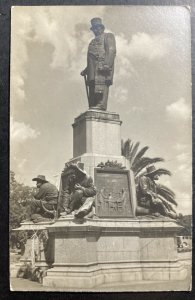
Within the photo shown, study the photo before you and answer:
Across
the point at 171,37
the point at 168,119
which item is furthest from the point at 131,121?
the point at 171,37

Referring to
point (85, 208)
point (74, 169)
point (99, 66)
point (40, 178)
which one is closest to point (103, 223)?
point (85, 208)

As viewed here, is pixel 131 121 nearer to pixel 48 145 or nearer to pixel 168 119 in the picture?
pixel 168 119

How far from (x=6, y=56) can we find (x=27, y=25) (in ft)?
1.65

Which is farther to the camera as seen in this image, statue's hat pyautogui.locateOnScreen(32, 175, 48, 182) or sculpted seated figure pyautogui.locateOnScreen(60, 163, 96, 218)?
statue's hat pyautogui.locateOnScreen(32, 175, 48, 182)

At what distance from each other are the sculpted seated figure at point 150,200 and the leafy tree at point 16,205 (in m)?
1.46

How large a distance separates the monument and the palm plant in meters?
0.09

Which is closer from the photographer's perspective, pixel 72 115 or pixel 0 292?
pixel 0 292

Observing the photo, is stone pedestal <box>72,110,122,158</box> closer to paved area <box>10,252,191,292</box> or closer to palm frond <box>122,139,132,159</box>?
palm frond <box>122,139,132,159</box>

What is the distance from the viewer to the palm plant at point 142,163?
5.66m

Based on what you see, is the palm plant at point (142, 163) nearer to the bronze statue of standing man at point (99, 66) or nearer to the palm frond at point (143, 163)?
the palm frond at point (143, 163)

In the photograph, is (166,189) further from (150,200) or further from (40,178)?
(40,178)

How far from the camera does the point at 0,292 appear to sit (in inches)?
216

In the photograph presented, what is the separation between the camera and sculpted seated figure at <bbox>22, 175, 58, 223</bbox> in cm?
565

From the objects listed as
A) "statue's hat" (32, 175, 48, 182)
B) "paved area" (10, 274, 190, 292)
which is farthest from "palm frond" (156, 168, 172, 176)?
"statue's hat" (32, 175, 48, 182)
